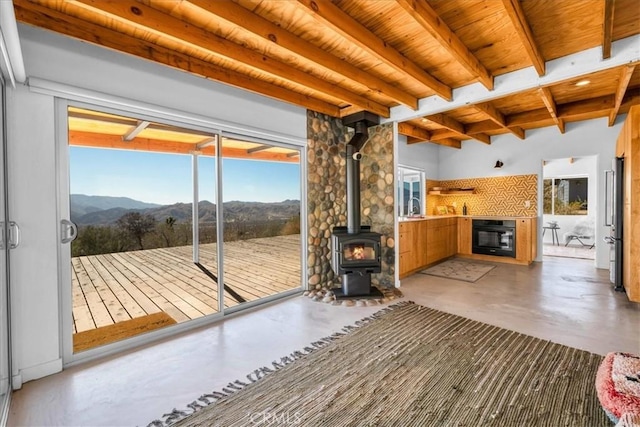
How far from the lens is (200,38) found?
2.11m

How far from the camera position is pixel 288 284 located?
4.14 meters

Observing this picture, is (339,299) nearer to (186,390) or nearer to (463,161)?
(186,390)

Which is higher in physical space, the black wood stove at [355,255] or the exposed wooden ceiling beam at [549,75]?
Answer: the exposed wooden ceiling beam at [549,75]

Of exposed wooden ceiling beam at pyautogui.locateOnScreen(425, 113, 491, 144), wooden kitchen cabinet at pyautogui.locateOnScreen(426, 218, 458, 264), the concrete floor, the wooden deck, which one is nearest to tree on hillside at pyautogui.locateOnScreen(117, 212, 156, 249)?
the wooden deck

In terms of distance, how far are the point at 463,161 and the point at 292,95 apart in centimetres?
496

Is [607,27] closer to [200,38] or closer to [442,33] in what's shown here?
[442,33]

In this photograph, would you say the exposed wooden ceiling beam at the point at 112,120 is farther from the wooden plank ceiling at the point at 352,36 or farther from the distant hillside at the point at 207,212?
the distant hillside at the point at 207,212

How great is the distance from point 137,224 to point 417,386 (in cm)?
322

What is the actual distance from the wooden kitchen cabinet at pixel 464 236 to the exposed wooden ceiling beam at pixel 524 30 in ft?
12.3

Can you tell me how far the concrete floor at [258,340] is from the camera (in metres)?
1.71

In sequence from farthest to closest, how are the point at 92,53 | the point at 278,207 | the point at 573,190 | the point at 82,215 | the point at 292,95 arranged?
the point at 573,190 → the point at 278,207 → the point at 292,95 → the point at 82,215 → the point at 92,53

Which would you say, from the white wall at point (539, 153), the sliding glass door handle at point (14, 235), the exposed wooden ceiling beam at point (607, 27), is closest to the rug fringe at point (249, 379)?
the sliding glass door handle at point (14, 235)

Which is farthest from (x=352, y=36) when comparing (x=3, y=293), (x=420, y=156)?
(x=420, y=156)

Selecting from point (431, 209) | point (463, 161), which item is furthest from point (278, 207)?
point (463, 161)
